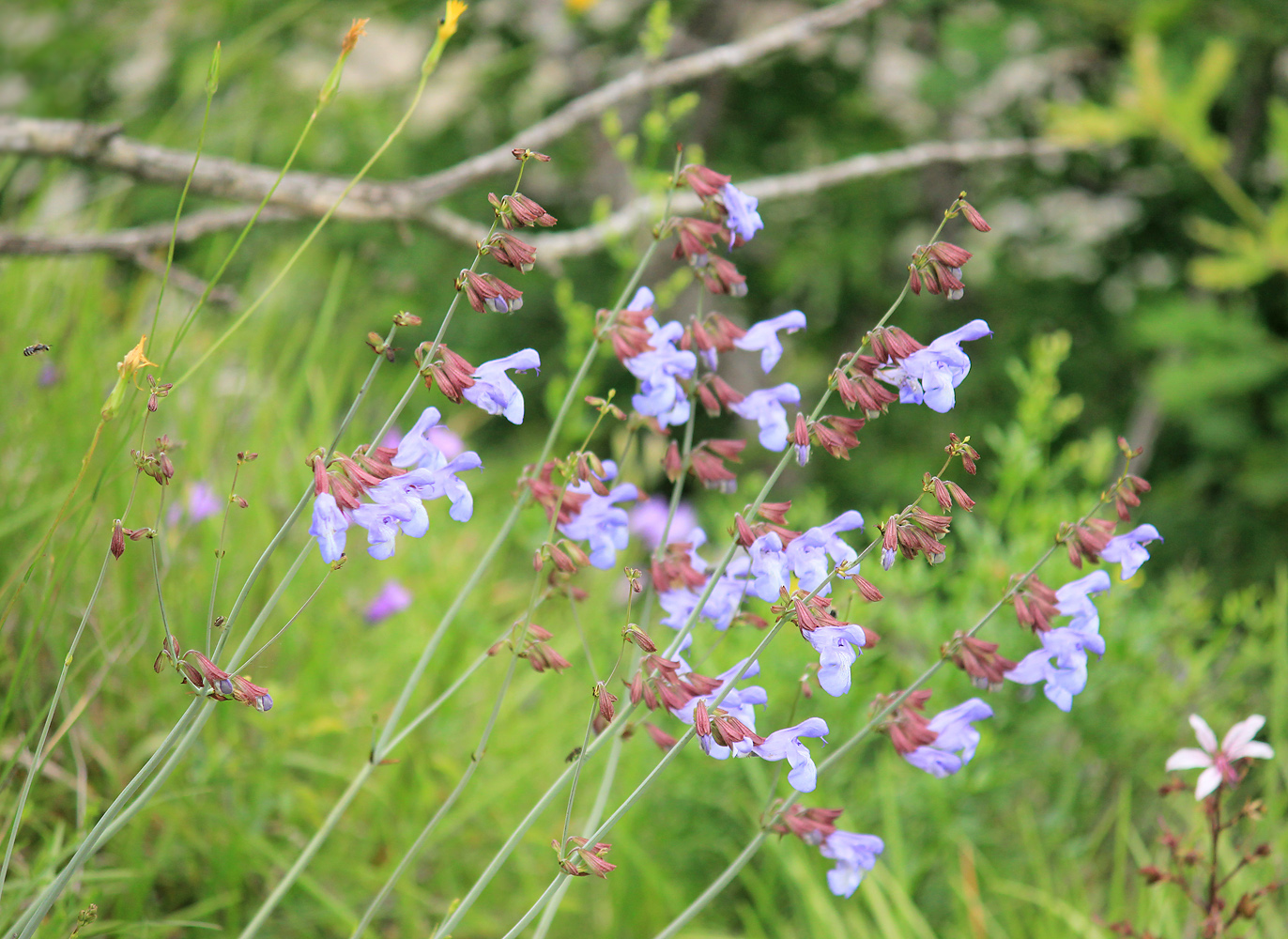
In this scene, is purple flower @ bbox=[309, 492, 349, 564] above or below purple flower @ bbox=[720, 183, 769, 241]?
below

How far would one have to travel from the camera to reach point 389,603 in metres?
2.36

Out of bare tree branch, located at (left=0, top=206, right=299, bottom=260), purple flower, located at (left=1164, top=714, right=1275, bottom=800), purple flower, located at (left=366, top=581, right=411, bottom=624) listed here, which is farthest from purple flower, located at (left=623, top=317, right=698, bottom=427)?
purple flower, located at (left=366, top=581, right=411, bottom=624)

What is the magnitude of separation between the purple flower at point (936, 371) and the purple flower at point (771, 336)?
15 centimetres

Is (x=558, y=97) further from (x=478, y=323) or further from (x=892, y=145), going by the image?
(x=892, y=145)

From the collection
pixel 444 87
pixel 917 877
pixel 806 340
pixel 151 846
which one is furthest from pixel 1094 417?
pixel 151 846

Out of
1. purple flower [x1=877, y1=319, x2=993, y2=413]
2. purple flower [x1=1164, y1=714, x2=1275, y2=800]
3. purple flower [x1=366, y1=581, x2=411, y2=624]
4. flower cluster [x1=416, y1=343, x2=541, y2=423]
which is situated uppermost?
flower cluster [x1=416, y1=343, x2=541, y2=423]

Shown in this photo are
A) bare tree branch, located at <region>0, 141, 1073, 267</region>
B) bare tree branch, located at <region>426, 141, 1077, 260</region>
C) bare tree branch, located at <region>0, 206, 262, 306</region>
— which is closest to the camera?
bare tree branch, located at <region>0, 206, 262, 306</region>

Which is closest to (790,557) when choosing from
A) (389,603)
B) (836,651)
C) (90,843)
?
(836,651)

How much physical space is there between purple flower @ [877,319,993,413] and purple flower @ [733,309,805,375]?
0.48ft

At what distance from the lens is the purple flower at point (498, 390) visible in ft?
3.58

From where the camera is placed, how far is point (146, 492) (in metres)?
2.24

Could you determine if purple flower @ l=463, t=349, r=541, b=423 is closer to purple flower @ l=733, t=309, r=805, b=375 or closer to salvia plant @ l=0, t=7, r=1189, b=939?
salvia plant @ l=0, t=7, r=1189, b=939

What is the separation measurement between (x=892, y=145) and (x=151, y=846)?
10.8ft

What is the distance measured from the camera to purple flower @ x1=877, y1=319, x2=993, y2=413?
1094 millimetres
